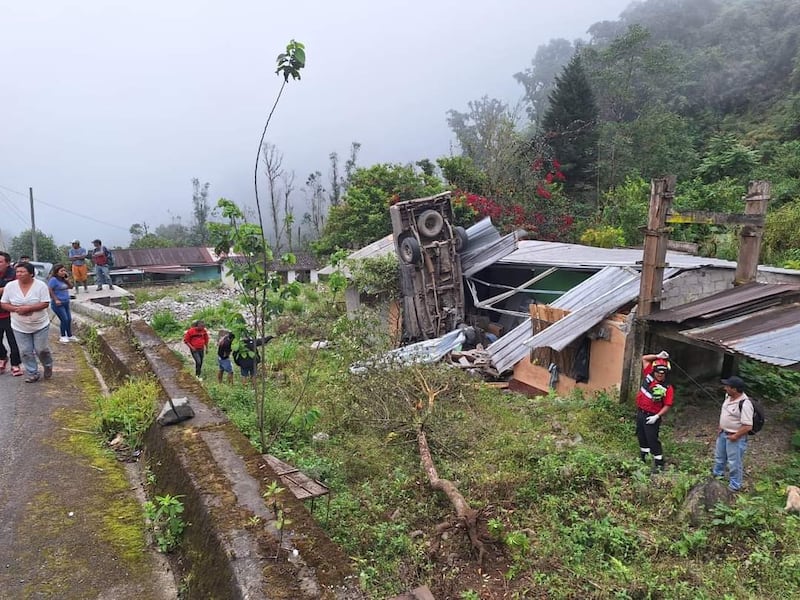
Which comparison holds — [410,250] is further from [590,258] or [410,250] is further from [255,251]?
[255,251]

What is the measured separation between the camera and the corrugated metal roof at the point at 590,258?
31.0ft

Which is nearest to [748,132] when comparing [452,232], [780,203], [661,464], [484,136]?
[780,203]

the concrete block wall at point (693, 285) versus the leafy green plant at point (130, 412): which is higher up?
the concrete block wall at point (693, 285)

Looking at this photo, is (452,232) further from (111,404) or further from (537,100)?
(537,100)

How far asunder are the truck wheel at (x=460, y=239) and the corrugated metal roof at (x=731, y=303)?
688 centimetres

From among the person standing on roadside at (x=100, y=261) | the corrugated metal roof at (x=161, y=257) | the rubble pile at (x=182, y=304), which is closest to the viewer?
the person standing on roadside at (x=100, y=261)

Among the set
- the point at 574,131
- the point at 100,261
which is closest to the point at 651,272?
the point at 100,261

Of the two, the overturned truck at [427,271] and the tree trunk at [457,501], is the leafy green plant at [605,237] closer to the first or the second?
the overturned truck at [427,271]

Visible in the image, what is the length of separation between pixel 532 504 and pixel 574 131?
89.8ft

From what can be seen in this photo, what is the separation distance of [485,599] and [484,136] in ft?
81.1

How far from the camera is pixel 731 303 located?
737 centimetres

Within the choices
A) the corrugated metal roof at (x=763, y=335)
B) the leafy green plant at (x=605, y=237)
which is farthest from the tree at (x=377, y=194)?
the corrugated metal roof at (x=763, y=335)

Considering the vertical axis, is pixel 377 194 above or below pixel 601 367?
above

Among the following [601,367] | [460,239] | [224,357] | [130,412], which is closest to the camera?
[130,412]
